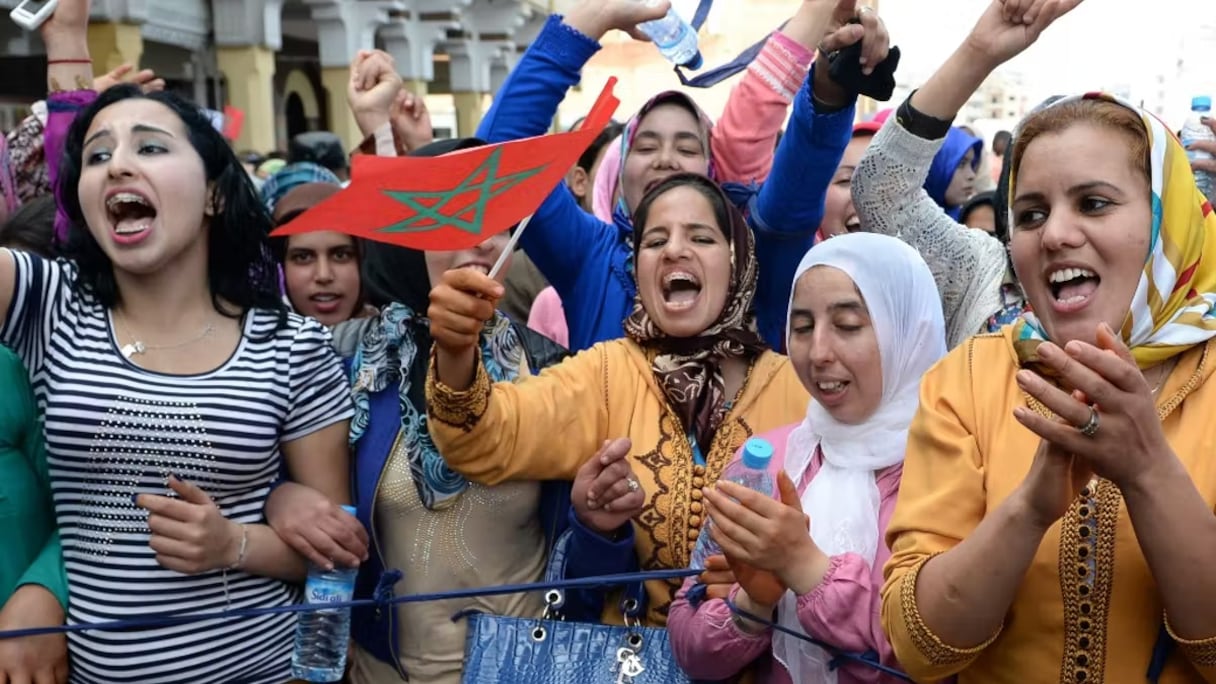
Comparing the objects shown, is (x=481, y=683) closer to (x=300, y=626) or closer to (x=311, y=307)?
(x=300, y=626)

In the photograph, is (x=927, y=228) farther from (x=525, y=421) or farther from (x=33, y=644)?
(x=33, y=644)

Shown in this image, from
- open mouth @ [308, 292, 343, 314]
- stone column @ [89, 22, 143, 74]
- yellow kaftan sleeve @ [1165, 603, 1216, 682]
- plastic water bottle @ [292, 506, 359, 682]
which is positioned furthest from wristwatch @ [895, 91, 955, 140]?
stone column @ [89, 22, 143, 74]

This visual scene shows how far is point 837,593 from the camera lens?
1.74 meters

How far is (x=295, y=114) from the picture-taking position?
1953 centimetres

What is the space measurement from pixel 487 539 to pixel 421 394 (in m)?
0.33

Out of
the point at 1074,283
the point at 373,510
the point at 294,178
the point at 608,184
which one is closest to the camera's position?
the point at 1074,283

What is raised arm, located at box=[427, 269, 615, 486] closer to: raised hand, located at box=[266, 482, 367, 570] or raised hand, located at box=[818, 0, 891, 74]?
raised hand, located at box=[266, 482, 367, 570]

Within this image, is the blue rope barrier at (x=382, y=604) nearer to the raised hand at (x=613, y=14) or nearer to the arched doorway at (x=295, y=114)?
the raised hand at (x=613, y=14)

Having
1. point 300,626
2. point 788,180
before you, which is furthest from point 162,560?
point 788,180

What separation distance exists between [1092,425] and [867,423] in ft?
2.37

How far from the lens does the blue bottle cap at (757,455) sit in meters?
1.79

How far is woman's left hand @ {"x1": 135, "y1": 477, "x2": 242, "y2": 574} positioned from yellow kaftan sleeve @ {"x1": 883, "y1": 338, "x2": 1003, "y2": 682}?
4.00 feet

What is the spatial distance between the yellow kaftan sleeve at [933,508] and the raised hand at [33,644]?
1537mm

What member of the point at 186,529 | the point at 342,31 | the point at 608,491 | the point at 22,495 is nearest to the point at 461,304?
the point at 608,491
